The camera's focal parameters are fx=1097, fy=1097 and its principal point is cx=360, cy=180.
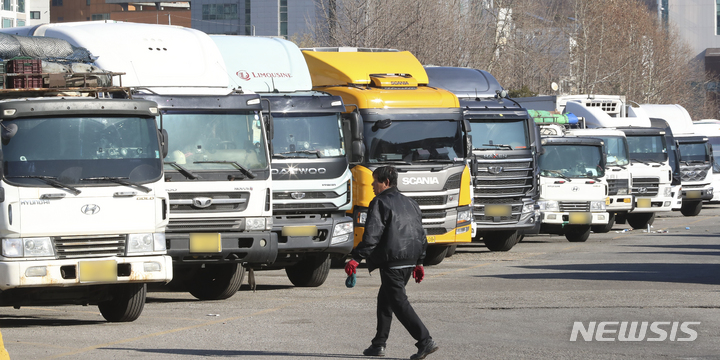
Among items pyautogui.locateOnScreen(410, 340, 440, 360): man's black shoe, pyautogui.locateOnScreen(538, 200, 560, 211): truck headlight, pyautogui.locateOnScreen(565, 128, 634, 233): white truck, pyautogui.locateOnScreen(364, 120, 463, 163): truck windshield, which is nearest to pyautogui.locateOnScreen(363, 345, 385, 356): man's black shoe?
pyautogui.locateOnScreen(410, 340, 440, 360): man's black shoe

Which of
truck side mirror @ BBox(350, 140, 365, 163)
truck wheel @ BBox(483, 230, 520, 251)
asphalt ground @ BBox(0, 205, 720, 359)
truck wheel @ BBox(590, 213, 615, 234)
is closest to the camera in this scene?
asphalt ground @ BBox(0, 205, 720, 359)

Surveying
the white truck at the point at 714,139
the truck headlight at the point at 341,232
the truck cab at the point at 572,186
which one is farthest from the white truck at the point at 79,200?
the white truck at the point at 714,139

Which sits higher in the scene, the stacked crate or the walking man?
the stacked crate

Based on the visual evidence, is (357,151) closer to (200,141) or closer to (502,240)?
(200,141)

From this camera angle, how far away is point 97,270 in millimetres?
11031

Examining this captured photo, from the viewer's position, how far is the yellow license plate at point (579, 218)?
2436 cm

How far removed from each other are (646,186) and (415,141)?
41.7 feet

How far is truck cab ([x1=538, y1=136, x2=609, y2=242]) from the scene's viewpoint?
80.2 ft

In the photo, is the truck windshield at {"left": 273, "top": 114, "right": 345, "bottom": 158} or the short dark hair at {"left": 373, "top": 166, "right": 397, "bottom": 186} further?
the truck windshield at {"left": 273, "top": 114, "right": 345, "bottom": 158}

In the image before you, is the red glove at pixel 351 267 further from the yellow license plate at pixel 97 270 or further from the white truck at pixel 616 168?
the white truck at pixel 616 168

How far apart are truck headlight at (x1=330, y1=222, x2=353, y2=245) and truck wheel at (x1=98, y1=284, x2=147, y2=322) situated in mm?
3838

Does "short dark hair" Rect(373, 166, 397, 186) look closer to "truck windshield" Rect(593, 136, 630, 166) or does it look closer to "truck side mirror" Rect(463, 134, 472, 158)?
"truck side mirror" Rect(463, 134, 472, 158)

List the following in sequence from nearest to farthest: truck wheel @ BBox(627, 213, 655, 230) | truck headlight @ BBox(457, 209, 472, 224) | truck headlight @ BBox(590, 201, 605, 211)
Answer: truck headlight @ BBox(457, 209, 472, 224) < truck headlight @ BBox(590, 201, 605, 211) < truck wheel @ BBox(627, 213, 655, 230)

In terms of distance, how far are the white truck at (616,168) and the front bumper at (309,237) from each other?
1287cm
